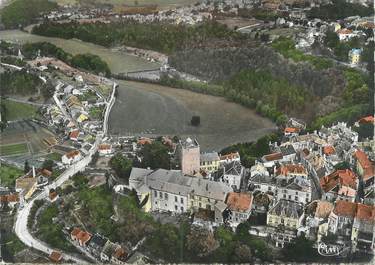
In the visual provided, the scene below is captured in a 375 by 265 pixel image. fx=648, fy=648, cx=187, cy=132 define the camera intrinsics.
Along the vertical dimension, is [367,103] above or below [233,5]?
below

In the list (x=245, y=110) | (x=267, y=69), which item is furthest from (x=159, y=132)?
(x=267, y=69)

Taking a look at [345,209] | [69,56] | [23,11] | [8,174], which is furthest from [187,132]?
[23,11]

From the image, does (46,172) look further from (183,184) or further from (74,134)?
(183,184)

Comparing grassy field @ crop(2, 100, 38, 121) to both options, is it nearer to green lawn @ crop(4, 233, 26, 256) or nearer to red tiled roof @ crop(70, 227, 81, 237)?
green lawn @ crop(4, 233, 26, 256)

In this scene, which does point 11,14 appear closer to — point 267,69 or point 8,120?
point 8,120

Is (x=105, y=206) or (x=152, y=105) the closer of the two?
(x=105, y=206)

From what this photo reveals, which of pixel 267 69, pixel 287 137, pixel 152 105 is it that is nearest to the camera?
pixel 287 137
